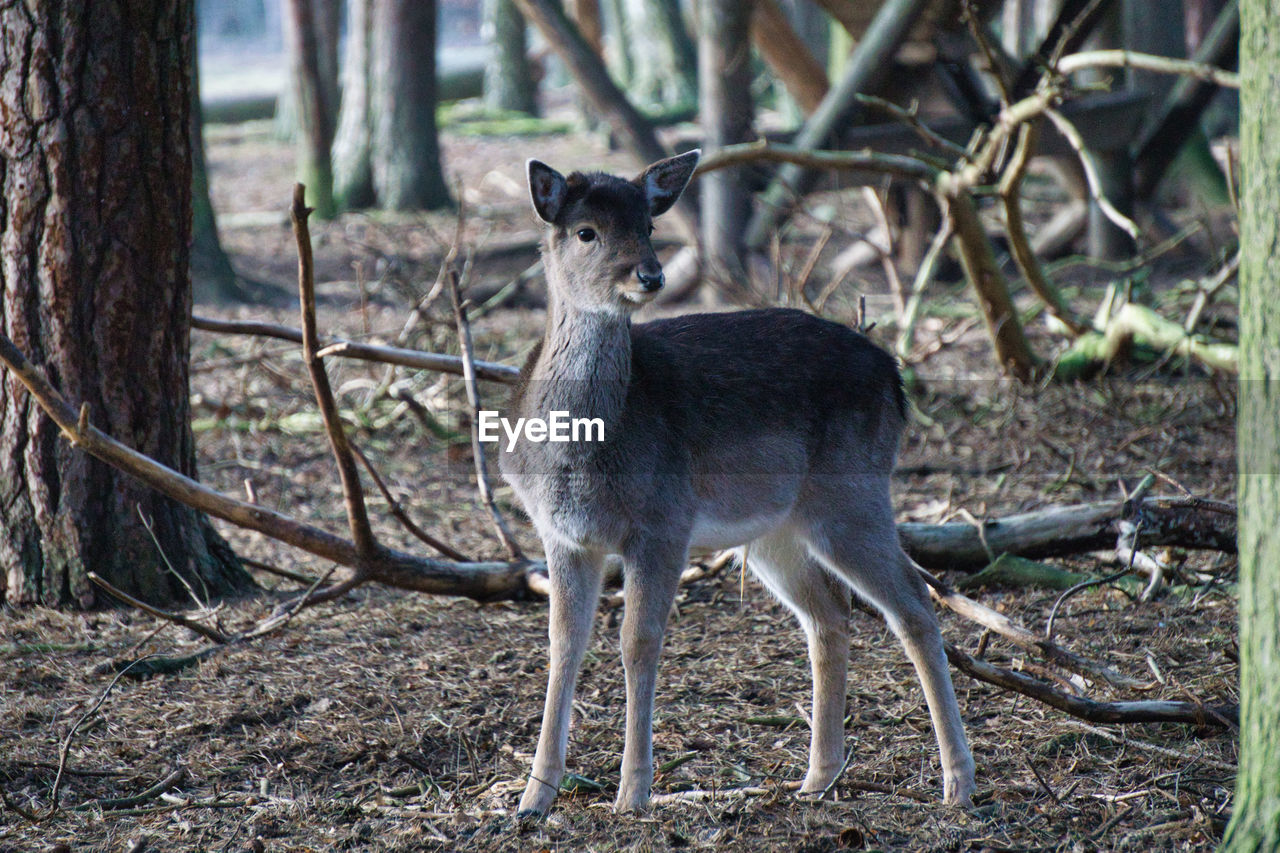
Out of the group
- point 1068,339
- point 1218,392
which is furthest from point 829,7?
point 1218,392

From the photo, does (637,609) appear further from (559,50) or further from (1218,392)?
(559,50)

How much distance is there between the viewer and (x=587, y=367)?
396 centimetres

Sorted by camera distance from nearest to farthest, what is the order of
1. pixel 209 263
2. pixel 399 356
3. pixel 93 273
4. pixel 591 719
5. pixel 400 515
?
pixel 591 719, pixel 93 273, pixel 400 515, pixel 399 356, pixel 209 263

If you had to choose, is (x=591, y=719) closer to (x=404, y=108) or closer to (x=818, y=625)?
(x=818, y=625)

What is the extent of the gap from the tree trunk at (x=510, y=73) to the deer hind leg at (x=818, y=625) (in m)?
22.3

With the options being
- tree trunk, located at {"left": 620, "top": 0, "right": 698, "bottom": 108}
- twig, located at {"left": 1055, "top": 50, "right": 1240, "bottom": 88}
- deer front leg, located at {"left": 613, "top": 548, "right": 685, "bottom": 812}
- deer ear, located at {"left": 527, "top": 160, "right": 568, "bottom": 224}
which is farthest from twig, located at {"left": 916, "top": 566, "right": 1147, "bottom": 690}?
tree trunk, located at {"left": 620, "top": 0, "right": 698, "bottom": 108}

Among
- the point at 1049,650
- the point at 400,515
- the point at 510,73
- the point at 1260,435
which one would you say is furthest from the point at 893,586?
the point at 510,73

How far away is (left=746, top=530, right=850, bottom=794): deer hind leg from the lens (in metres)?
4.02

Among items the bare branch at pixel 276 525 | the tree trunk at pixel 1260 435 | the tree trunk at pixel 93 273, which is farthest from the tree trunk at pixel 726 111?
the tree trunk at pixel 1260 435

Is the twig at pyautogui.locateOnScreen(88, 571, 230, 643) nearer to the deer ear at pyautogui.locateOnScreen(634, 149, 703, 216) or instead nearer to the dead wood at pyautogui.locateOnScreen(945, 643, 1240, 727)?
the deer ear at pyautogui.locateOnScreen(634, 149, 703, 216)

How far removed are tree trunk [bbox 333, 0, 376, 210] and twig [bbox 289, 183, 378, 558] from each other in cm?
1247

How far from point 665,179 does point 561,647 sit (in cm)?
165

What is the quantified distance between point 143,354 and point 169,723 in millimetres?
1573

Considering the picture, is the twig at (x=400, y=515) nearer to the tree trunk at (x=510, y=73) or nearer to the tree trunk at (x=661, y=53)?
the tree trunk at (x=510, y=73)
